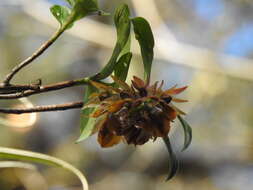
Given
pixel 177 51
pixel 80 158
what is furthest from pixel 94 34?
pixel 80 158

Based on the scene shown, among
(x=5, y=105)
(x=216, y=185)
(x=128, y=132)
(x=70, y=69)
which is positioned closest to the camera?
(x=128, y=132)

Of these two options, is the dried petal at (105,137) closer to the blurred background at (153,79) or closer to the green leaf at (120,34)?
the green leaf at (120,34)

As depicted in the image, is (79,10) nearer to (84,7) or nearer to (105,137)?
(84,7)

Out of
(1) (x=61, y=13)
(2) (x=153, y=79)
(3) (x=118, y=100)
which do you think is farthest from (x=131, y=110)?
(2) (x=153, y=79)

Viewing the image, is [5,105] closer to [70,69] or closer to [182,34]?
[70,69]

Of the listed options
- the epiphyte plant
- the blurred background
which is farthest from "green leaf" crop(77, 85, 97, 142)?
the blurred background

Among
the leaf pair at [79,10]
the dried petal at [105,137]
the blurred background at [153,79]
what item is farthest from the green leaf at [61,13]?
the blurred background at [153,79]

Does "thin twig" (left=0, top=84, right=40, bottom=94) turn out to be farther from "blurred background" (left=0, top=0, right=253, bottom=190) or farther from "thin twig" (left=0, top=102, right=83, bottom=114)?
"blurred background" (left=0, top=0, right=253, bottom=190)
